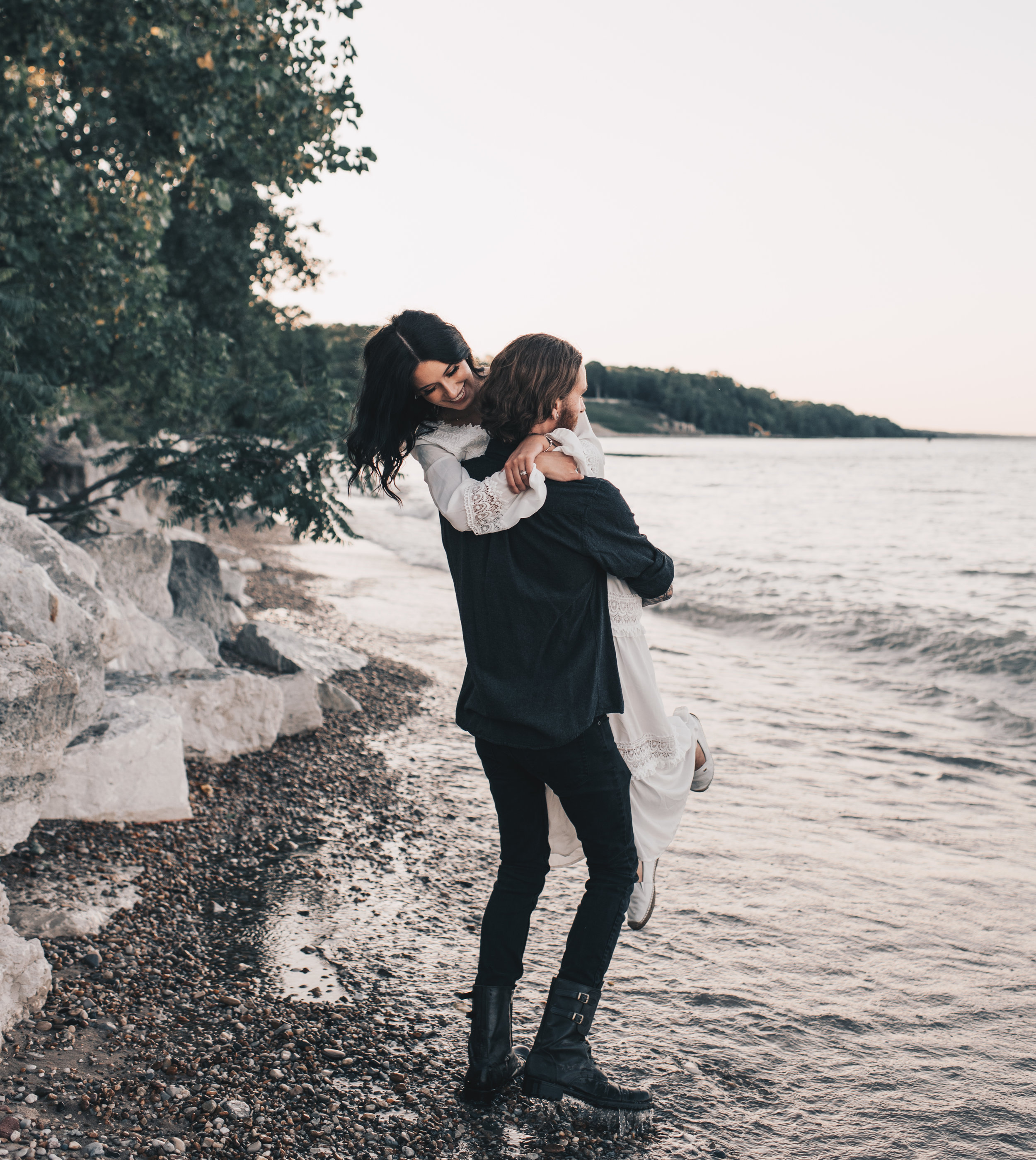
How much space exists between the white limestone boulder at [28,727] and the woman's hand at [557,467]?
218cm

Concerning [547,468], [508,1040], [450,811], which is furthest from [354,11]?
[508,1040]

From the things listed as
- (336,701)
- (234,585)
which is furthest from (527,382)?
(234,585)

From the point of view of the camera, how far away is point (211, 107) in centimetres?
764

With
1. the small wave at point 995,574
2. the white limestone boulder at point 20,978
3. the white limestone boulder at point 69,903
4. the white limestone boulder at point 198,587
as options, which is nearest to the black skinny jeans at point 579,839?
the white limestone boulder at point 20,978

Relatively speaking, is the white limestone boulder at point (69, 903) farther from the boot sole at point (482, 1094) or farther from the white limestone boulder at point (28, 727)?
the boot sole at point (482, 1094)

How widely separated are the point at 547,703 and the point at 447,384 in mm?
885

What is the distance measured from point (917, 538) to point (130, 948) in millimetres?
22647

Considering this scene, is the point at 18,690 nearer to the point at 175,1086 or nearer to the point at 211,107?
the point at 175,1086

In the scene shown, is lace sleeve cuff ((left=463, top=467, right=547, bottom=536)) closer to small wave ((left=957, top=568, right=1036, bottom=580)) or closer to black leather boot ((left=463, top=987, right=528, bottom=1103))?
black leather boot ((left=463, top=987, right=528, bottom=1103))

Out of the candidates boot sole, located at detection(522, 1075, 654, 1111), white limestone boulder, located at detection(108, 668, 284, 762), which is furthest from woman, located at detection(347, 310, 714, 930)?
white limestone boulder, located at detection(108, 668, 284, 762)

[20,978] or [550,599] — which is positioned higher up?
[550,599]

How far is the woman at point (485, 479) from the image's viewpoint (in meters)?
2.36

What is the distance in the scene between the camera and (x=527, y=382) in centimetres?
232

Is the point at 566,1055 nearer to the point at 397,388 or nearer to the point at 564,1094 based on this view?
the point at 564,1094
